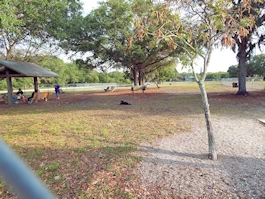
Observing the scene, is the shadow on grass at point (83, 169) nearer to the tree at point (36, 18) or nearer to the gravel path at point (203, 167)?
the gravel path at point (203, 167)

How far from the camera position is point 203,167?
385 cm

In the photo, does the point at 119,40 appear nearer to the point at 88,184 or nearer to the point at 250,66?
the point at 88,184

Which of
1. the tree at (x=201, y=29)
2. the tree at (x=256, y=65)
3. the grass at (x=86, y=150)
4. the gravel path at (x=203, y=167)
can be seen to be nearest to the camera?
the gravel path at (x=203, y=167)

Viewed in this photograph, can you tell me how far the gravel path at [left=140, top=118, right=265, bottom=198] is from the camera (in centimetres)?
306

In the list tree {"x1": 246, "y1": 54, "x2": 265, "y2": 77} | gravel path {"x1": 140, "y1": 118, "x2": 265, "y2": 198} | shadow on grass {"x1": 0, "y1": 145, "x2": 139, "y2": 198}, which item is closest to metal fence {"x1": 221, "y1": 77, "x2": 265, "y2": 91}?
gravel path {"x1": 140, "y1": 118, "x2": 265, "y2": 198}

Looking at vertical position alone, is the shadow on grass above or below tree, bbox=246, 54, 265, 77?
below

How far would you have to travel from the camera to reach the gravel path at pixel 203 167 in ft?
10.1

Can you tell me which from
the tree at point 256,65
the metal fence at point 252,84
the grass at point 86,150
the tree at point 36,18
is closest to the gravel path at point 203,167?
the grass at point 86,150

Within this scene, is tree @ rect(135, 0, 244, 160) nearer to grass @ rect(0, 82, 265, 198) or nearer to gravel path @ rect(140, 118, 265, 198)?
gravel path @ rect(140, 118, 265, 198)

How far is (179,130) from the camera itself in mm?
6469

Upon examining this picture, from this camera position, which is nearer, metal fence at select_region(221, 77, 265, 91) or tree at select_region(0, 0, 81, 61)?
tree at select_region(0, 0, 81, 61)

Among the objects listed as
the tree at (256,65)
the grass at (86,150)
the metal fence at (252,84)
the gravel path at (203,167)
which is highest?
the tree at (256,65)

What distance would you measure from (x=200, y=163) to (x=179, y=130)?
2.46 metres

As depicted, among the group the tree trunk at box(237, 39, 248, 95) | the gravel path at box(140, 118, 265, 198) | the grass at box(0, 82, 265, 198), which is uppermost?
the tree trunk at box(237, 39, 248, 95)
